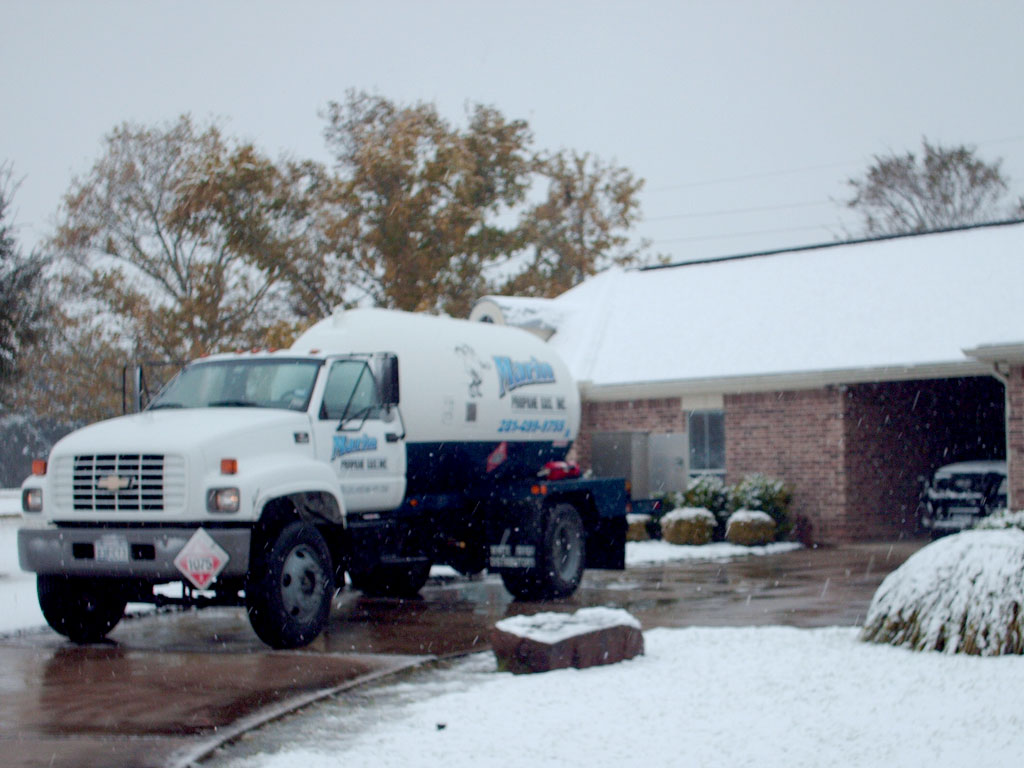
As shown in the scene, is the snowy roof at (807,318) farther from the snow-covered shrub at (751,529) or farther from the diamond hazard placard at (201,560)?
the diamond hazard placard at (201,560)

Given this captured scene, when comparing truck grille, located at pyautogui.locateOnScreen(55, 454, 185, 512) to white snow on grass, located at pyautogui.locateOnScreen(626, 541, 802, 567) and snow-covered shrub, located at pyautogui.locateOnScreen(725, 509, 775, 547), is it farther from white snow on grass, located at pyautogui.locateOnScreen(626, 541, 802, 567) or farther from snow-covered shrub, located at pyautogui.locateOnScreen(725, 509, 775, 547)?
snow-covered shrub, located at pyautogui.locateOnScreen(725, 509, 775, 547)

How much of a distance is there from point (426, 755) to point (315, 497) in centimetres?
468

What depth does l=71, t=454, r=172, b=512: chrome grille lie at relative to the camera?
1044 centimetres

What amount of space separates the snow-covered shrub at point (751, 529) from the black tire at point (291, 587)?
39.6 ft

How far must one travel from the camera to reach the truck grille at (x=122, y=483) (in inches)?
409

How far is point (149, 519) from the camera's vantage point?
10430 mm

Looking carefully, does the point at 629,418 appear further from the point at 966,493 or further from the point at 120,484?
the point at 120,484

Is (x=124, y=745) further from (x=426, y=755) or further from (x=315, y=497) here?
(x=315, y=497)

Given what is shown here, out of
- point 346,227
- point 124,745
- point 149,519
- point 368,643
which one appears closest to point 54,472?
point 149,519

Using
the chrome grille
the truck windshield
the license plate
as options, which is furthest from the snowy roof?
the license plate

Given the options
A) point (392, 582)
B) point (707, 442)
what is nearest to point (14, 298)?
point (392, 582)

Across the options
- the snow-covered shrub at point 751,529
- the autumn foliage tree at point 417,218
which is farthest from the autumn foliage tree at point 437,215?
the snow-covered shrub at point 751,529

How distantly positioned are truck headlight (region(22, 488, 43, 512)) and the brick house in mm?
11152

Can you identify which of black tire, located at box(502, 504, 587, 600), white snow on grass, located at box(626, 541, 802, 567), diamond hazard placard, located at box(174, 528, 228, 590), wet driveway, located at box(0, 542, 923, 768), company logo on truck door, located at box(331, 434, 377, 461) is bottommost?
white snow on grass, located at box(626, 541, 802, 567)
